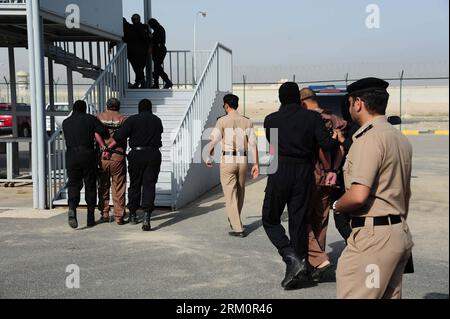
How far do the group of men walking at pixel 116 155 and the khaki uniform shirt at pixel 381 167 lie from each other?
4.64m

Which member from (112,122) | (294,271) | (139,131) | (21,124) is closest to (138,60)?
(112,122)

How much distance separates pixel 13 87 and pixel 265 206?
954 cm

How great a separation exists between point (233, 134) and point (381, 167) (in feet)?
14.2

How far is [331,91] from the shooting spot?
14648mm

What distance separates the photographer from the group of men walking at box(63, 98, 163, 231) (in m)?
7.26

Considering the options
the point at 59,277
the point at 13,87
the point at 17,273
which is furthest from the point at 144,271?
the point at 13,87

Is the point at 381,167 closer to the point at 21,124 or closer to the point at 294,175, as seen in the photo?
the point at 294,175

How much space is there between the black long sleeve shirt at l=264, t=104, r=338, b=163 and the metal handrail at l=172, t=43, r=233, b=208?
3951 millimetres

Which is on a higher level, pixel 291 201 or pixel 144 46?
pixel 144 46

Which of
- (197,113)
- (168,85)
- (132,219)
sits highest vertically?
(168,85)

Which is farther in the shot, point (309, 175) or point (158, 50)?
point (158, 50)

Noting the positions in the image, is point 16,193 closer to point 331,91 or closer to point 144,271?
point 144,271

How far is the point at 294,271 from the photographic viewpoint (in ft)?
15.8
